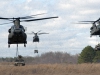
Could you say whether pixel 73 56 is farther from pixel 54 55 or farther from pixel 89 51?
pixel 89 51

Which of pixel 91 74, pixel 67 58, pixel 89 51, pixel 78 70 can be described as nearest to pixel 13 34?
pixel 91 74

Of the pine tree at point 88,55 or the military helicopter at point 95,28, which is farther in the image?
the pine tree at point 88,55

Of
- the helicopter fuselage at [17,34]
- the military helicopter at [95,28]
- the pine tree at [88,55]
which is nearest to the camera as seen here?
the helicopter fuselage at [17,34]

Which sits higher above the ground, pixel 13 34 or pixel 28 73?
pixel 13 34

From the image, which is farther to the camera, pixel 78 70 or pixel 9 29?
pixel 78 70

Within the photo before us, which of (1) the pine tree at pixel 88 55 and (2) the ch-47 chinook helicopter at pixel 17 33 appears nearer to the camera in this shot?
(2) the ch-47 chinook helicopter at pixel 17 33

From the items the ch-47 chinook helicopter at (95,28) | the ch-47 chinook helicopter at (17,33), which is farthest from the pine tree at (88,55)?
the ch-47 chinook helicopter at (17,33)

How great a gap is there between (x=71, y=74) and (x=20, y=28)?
1145 centimetres

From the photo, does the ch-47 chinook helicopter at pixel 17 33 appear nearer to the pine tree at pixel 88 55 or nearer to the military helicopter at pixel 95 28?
the military helicopter at pixel 95 28

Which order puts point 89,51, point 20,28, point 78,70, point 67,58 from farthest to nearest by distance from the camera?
point 67,58 < point 89,51 < point 78,70 < point 20,28

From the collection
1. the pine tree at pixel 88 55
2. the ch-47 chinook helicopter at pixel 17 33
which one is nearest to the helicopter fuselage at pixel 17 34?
the ch-47 chinook helicopter at pixel 17 33

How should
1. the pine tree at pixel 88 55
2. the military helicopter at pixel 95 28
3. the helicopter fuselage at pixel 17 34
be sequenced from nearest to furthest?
the helicopter fuselage at pixel 17 34 < the military helicopter at pixel 95 28 < the pine tree at pixel 88 55

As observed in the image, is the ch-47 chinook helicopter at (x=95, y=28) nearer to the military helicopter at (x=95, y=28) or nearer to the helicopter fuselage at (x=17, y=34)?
the military helicopter at (x=95, y=28)

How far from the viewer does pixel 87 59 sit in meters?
101
